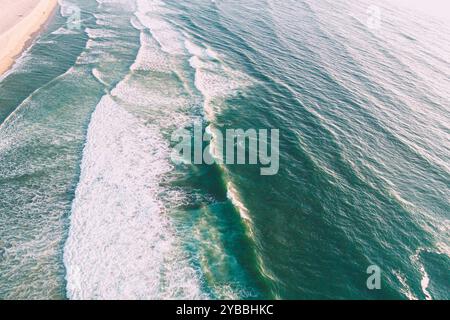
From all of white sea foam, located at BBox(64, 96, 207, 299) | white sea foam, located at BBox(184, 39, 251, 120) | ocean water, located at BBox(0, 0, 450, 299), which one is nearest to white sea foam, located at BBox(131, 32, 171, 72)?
ocean water, located at BBox(0, 0, 450, 299)

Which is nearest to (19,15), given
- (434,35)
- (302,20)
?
(302,20)

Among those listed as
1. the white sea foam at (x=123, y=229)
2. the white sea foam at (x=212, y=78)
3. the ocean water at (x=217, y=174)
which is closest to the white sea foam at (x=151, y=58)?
A: the ocean water at (x=217, y=174)

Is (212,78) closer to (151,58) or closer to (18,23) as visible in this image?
(151,58)

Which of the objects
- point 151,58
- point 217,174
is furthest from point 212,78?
point 217,174

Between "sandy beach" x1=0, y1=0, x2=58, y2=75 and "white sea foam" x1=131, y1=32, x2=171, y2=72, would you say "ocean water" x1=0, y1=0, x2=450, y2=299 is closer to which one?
"white sea foam" x1=131, y1=32, x2=171, y2=72

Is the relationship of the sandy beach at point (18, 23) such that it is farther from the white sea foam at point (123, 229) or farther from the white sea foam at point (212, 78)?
the white sea foam at point (212, 78)
